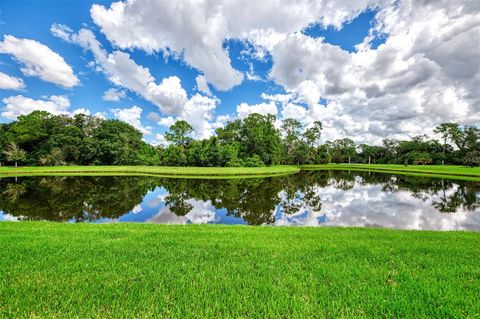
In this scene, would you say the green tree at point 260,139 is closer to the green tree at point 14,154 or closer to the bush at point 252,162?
the bush at point 252,162

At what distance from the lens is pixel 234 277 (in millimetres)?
3816

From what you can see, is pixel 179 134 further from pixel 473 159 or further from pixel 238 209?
pixel 473 159

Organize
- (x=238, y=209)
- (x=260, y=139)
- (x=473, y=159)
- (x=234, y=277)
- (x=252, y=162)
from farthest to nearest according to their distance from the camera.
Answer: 1. (x=260, y=139)
2. (x=473, y=159)
3. (x=252, y=162)
4. (x=238, y=209)
5. (x=234, y=277)

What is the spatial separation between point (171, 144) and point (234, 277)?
58624 millimetres

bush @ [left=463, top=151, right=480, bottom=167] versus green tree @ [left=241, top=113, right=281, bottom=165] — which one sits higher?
green tree @ [left=241, top=113, right=281, bottom=165]

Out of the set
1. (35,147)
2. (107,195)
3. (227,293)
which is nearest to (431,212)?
(227,293)

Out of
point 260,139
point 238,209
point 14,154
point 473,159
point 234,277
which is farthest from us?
point 260,139

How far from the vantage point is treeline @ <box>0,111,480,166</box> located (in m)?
52.1

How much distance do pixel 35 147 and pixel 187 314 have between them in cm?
7112

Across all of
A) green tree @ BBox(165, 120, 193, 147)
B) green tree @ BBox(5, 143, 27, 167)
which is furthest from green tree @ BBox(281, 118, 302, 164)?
green tree @ BBox(5, 143, 27, 167)

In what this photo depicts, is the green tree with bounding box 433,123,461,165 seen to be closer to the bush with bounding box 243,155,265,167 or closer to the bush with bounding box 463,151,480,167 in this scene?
the bush with bounding box 463,151,480,167

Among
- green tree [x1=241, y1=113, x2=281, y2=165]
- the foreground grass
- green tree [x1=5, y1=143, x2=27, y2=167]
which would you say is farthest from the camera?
green tree [x1=241, y1=113, x2=281, y2=165]

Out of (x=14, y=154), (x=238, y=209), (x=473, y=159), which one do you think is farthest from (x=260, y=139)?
(x=14, y=154)

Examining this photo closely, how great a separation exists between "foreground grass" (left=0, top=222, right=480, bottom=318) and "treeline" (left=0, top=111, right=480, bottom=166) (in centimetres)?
4480
